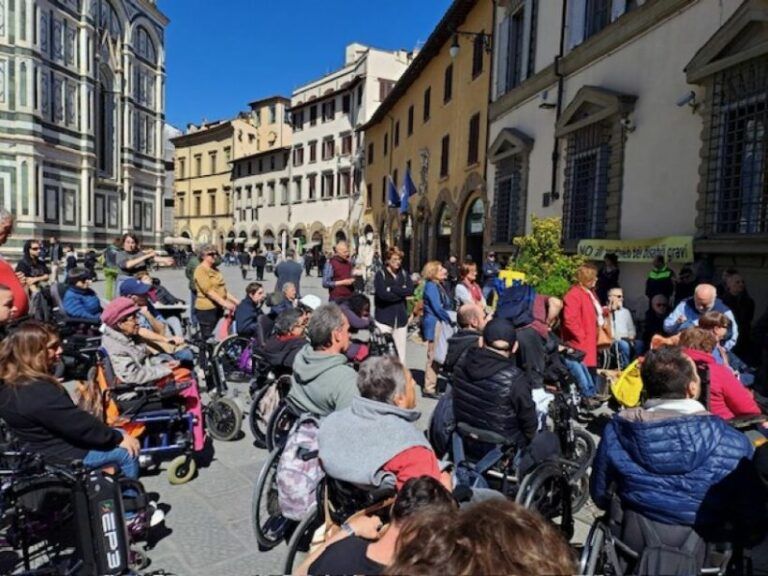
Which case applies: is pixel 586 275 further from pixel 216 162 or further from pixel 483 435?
pixel 216 162

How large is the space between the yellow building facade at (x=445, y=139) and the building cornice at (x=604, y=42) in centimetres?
352

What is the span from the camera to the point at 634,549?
266 cm

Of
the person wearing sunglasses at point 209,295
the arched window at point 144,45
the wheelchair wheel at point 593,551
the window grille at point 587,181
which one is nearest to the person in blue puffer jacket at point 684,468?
the wheelchair wheel at point 593,551

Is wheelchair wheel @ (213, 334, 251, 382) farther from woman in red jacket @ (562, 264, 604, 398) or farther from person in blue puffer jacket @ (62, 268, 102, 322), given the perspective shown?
woman in red jacket @ (562, 264, 604, 398)

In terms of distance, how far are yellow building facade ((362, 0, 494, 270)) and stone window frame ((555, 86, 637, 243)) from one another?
6.13 m

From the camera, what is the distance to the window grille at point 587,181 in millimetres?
11344

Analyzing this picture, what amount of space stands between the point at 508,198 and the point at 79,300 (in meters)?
11.8

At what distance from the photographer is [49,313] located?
814cm

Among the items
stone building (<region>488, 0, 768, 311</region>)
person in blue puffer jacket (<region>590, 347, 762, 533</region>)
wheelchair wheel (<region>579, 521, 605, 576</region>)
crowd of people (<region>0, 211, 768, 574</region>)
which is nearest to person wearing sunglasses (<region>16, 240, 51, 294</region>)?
crowd of people (<region>0, 211, 768, 574</region>)

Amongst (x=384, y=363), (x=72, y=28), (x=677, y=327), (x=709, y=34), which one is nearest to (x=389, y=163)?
(x=72, y=28)

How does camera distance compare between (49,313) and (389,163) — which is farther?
(389,163)

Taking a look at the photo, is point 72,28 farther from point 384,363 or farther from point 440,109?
point 384,363

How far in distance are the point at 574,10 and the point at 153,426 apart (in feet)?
40.6

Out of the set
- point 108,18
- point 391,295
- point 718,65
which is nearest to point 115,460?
point 391,295
